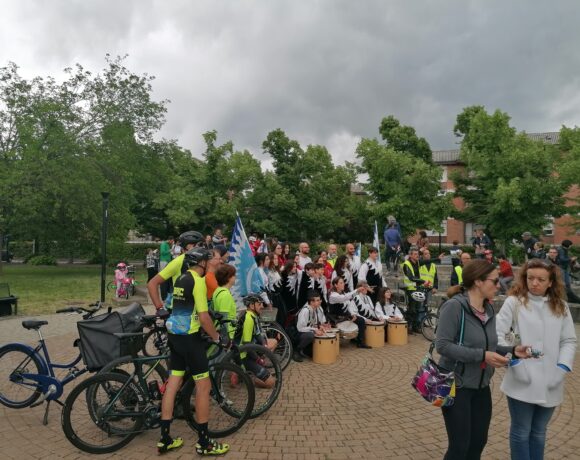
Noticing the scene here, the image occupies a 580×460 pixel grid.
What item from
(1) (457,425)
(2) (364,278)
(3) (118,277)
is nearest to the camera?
(1) (457,425)

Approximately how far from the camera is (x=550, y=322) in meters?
2.96

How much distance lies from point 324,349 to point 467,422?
415cm

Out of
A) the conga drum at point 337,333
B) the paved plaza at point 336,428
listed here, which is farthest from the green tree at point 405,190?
the paved plaza at point 336,428

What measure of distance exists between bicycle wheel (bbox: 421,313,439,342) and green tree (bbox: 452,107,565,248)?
668 inches

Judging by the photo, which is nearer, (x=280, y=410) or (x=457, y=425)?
(x=457, y=425)

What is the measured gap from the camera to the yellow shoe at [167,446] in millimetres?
3797

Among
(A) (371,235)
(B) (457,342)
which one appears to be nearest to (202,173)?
(A) (371,235)

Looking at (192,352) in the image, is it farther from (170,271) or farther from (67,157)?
(67,157)

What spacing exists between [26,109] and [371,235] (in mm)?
30002

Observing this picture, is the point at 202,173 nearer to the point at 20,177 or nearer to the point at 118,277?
the point at 20,177

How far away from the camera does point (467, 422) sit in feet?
9.37

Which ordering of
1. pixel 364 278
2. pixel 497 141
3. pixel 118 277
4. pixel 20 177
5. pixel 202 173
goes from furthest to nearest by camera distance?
1. pixel 202 173
2. pixel 497 141
3. pixel 20 177
4. pixel 118 277
5. pixel 364 278

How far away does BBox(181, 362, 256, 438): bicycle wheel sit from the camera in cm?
417

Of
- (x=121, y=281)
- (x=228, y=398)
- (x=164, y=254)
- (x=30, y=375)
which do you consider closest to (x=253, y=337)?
(x=228, y=398)
